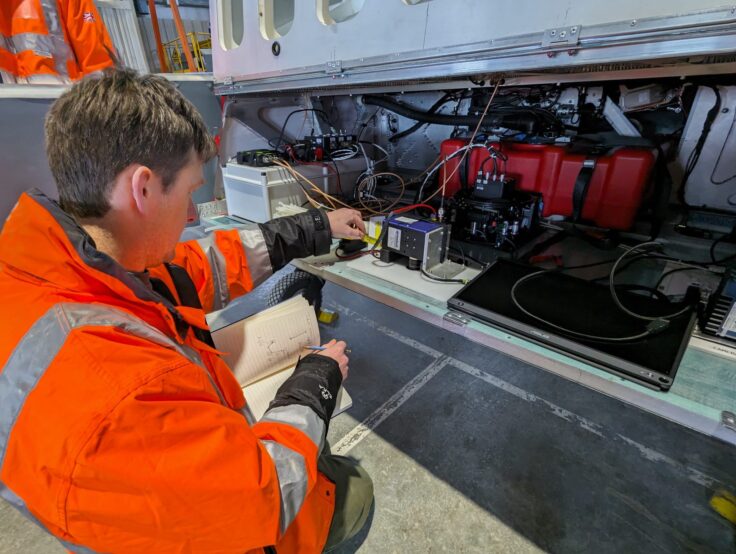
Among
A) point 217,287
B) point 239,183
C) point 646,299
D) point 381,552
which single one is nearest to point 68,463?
point 217,287

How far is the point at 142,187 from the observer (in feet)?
1.90

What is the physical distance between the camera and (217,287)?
108 centimetres

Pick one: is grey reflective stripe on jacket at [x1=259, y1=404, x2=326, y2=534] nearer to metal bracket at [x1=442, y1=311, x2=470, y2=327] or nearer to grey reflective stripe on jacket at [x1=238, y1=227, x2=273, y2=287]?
metal bracket at [x1=442, y1=311, x2=470, y2=327]

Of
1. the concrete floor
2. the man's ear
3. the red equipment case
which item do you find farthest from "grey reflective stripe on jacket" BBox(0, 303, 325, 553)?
the red equipment case

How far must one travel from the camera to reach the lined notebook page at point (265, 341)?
3.37 ft

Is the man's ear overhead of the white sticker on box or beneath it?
overhead

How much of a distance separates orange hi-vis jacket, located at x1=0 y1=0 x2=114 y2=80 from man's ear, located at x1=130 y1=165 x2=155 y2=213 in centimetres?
225

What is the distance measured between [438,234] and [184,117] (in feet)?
2.38

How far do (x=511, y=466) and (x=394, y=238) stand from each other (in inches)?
40.5

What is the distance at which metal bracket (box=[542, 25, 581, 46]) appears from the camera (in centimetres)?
70

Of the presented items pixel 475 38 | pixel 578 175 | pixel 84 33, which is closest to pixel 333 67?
pixel 475 38

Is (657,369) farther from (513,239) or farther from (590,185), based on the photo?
(590,185)

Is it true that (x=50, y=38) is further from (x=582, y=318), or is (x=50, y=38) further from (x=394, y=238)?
(x=582, y=318)

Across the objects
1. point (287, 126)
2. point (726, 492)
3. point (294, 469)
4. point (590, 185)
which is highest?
point (287, 126)
